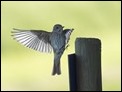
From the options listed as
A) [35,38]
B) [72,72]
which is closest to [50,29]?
[35,38]

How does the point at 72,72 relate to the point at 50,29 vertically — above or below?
below

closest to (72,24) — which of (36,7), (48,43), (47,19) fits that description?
(47,19)

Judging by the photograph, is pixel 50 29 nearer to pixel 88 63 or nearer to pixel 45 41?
pixel 45 41

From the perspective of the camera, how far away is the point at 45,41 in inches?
96.3

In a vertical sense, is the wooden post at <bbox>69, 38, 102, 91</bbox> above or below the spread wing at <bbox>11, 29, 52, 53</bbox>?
below

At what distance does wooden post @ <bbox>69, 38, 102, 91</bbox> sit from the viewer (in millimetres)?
2297

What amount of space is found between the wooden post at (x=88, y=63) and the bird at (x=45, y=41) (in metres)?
Answer: 0.08

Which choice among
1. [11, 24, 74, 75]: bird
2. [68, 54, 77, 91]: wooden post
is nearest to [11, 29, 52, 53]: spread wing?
[11, 24, 74, 75]: bird

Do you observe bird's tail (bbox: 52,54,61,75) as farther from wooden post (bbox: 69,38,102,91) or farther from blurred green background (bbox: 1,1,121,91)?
blurred green background (bbox: 1,1,121,91)

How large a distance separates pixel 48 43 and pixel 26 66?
11.3 ft

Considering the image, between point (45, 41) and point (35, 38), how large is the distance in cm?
5

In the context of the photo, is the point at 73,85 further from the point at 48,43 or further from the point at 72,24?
the point at 72,24

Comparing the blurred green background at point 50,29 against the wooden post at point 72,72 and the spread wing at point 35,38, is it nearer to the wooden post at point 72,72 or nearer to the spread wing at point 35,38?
the spread wing at point 35,38

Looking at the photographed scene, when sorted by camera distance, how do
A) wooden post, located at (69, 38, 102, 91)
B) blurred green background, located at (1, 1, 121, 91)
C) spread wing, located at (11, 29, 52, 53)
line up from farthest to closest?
blurred green background, located at (1, 1, 121, 91), spread wing, located at (11, 29, 52, 53), wooden post, located at (69, 38, 102, 91)
